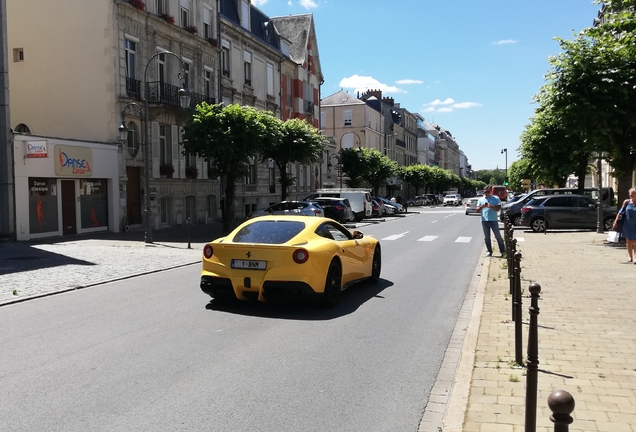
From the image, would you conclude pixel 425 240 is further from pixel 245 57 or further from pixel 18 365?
pixel 245 57

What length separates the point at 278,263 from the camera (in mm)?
8602

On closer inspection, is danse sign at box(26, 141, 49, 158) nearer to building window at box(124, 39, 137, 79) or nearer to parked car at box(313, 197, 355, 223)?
building window at box(124, 39, 137, 79)

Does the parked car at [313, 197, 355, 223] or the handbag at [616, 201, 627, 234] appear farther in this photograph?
the parked car at [313, 197, 355, 223]

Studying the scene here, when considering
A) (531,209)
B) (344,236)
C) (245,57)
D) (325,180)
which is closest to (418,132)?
(325,180)

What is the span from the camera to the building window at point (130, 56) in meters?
26.9

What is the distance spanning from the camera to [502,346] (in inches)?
257

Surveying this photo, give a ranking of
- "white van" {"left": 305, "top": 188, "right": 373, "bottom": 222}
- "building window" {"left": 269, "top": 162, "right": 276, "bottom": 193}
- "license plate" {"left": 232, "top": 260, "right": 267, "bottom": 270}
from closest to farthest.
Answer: "license plate" {"left": 232, "top": 260, "right": 267, "bottom": 270}
"white van" {"left": 305, "top": 188, "right": 373, "bottom": 222}
"building window" {"left": 269, "top": 162, "right": 276, "bottom": 193}

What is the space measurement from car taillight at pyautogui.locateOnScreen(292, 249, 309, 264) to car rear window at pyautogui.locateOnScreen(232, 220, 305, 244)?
0.39 metres

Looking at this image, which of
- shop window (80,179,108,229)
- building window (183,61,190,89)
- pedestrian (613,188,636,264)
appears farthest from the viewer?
building window (183,61,190,89)

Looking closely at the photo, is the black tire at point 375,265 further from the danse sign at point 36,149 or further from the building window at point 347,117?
the building window at point 347,117

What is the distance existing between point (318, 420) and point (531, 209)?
24.0m

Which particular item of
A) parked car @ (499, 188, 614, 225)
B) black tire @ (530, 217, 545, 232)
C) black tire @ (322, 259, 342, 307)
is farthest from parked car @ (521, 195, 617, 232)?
black tire @ (322, 259, 342, 307)

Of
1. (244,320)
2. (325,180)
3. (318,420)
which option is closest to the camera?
(318,420)

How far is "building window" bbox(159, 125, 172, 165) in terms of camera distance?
97.5 ft
